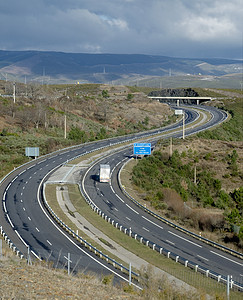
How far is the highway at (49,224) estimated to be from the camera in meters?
30.8

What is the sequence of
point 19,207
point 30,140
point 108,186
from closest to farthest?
point 19,207
point 108,186
point 30,140

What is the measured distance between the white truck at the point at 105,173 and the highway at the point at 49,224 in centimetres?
127

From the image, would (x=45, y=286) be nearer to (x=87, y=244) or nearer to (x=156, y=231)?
(x=87, y=244)

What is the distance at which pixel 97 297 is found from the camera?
18.1 m

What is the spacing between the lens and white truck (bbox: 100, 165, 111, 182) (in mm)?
57500

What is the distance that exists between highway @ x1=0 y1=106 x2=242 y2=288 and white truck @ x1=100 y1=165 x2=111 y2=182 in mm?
1270

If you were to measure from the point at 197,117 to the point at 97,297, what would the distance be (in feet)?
355

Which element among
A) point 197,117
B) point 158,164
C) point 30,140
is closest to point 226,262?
point 158,164

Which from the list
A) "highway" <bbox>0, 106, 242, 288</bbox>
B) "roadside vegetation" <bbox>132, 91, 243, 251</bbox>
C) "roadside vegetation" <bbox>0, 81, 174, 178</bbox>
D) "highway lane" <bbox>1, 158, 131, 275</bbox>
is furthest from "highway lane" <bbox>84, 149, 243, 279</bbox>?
"roadside vegetation" <bbox>0, 81, 174, 178</bbox>

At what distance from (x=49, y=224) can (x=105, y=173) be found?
1840 cm

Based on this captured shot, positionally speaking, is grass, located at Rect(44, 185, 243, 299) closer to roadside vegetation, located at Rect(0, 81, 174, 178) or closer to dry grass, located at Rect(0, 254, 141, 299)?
dry grass, located at Rect(0, 254, 141, 299)

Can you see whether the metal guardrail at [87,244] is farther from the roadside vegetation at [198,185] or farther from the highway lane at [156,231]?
the roadside vegetation at [198,185]

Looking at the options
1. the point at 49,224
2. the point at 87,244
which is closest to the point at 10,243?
the point at 87,244

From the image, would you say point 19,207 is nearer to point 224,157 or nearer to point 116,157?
point 116,157
